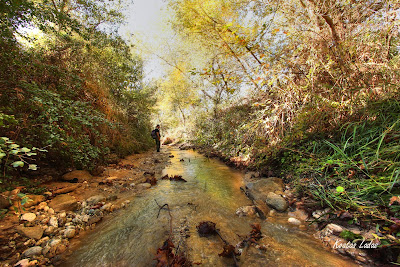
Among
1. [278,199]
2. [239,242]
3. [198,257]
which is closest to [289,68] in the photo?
[278,199]

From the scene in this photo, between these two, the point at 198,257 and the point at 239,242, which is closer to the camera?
the point at 198,257

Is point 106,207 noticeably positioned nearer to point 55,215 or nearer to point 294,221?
point 55,215

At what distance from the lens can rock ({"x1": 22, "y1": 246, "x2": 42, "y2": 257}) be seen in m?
1.80

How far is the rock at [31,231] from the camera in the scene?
2057 mm

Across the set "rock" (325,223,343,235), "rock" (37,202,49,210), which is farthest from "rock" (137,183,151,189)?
"rock" (325,223,343,235)

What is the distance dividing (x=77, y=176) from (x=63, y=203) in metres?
1.36

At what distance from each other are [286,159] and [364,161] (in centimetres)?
171

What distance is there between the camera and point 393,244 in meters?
1.53

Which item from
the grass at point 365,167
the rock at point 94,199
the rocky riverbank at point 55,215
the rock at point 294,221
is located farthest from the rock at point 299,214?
the rock at point 94,199

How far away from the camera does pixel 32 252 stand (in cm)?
183

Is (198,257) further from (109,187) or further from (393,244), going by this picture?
(109,187)

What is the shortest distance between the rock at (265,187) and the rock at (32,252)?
11.6 feet

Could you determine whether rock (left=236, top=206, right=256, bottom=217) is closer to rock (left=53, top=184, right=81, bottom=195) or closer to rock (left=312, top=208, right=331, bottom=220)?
rock (left=312, top=208, right=331, bottom=220)

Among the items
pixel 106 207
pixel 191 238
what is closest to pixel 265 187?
pixel 191 238
